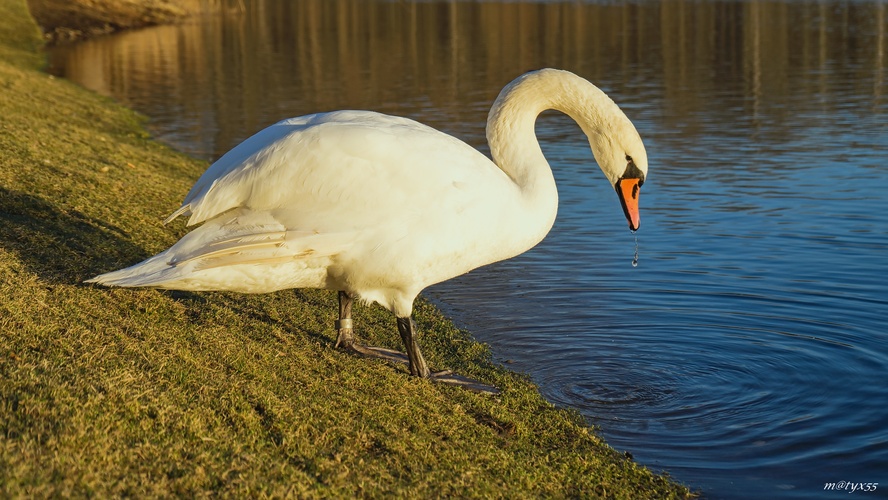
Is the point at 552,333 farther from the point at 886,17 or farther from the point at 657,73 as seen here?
the point at 886,17

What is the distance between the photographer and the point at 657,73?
86.5 ft

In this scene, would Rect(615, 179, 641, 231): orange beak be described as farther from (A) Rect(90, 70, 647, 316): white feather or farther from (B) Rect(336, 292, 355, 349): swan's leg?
(B) Rect(336, 292, 355, 349): swan's leg

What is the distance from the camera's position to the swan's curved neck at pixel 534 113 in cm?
619

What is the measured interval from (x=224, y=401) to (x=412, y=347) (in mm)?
1557

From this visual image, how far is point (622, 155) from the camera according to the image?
6227 mm

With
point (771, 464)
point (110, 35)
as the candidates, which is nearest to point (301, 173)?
point (771, 464)

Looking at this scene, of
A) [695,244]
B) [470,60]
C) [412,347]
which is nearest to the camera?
[412,347]

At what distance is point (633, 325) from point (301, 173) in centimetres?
377

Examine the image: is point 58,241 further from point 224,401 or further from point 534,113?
point 534,113

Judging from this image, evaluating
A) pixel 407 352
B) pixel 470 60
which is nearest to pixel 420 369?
pixel 407 352

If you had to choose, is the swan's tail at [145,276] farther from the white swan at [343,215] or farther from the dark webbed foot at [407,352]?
the dark webbed foot at [407,352]

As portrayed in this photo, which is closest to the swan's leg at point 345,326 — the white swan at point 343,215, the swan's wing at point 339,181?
the white swan at point 343,215

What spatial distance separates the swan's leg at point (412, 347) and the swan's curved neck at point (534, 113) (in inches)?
41.3

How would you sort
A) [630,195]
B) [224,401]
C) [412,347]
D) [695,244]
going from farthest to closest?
[695,244]
[630,195]
[412,347]
[224,401]
